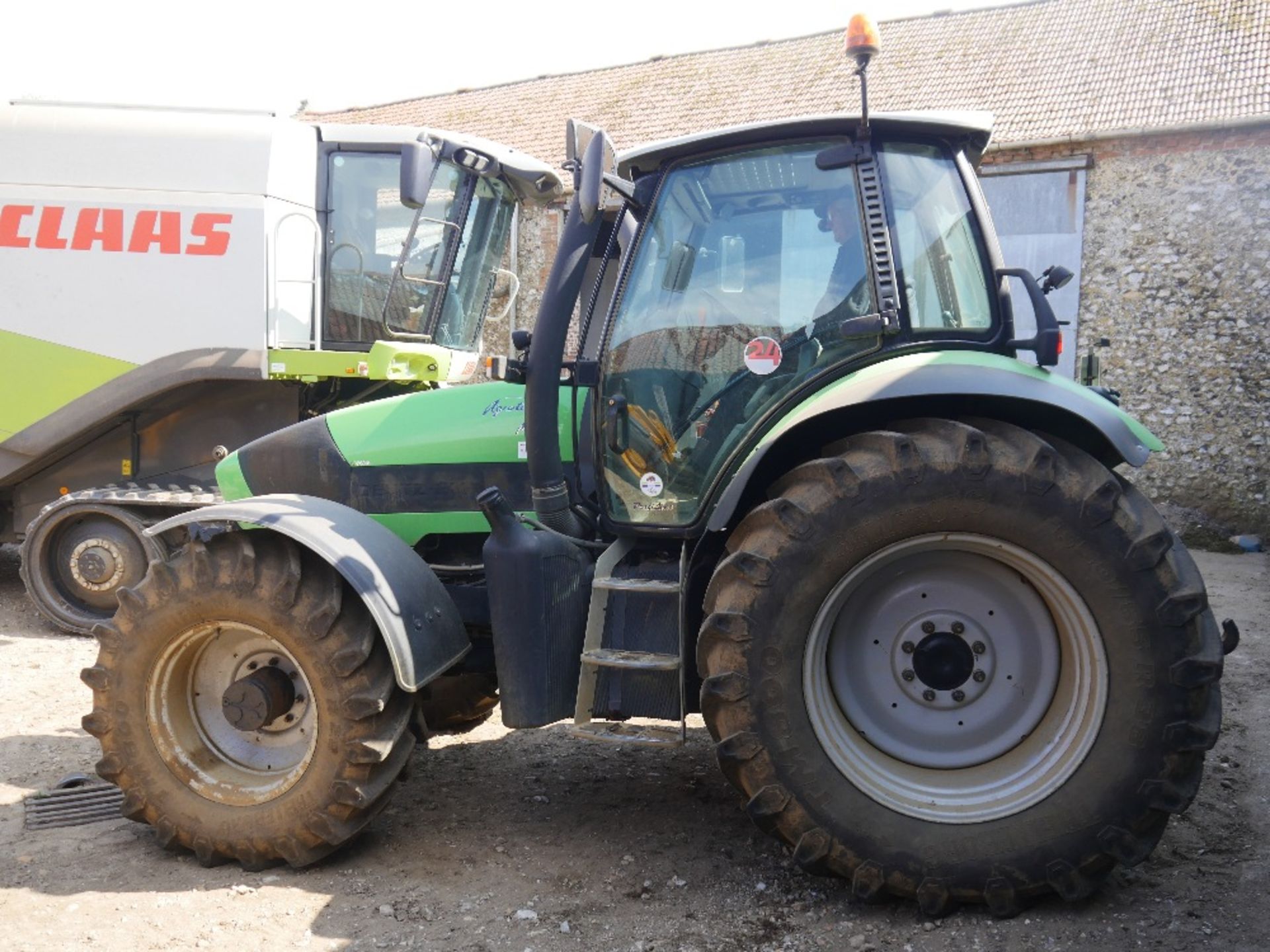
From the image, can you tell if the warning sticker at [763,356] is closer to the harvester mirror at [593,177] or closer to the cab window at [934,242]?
the cab window at [934,242]

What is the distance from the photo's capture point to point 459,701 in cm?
472

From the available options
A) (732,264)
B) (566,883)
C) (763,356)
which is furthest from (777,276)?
(566,883)

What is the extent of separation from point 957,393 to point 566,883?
1898mm

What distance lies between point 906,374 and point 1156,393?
10395 millimetres

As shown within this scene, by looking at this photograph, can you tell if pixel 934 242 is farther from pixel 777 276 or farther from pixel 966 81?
pixel 966 81

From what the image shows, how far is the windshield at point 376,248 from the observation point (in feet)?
26.1

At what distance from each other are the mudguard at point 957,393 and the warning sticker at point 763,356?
0.22m

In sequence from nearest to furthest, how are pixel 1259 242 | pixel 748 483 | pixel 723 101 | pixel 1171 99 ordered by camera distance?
1. pixel 748 483
2. pixel 1259 242
3. pixel 1171 99
4. pixel 723 101

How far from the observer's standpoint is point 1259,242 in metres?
11.9

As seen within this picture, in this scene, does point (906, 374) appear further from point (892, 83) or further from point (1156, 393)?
point (892, 83)

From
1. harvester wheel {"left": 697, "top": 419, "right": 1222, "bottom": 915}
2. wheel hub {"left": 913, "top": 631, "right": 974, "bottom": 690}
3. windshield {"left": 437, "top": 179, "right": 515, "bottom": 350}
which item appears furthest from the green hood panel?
windshield {"left": 437, "top": 179, "right": 515, "bottom": 350}

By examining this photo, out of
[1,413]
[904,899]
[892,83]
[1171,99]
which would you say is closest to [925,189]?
[904,899]

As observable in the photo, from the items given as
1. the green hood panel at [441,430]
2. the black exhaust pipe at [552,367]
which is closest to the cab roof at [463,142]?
the green hood panel at [441,430]

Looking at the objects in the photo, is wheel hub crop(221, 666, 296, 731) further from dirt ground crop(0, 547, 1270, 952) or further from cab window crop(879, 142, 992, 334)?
cab window crop(879, 142, 992, 334)
